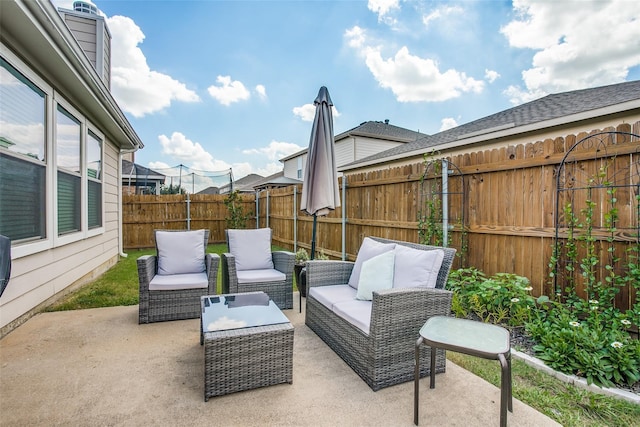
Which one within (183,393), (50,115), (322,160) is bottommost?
(183,393)

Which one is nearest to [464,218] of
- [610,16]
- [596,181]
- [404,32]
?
[596,181]

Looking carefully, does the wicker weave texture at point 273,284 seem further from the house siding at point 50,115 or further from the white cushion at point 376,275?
the house siding at point 50,115

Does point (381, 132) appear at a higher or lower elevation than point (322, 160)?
higher

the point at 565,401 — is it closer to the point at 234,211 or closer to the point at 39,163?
the point at 39,163

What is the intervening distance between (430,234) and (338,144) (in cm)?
1193

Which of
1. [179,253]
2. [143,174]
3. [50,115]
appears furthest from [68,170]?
[143,174]

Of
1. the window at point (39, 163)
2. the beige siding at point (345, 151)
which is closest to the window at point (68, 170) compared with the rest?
the window at point (39, 163)

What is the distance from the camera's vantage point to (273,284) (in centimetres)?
384

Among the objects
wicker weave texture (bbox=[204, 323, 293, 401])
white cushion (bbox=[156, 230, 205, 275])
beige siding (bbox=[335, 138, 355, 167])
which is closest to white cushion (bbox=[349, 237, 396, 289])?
wicker weave texture (bbox=[204, 323, 293, 401])

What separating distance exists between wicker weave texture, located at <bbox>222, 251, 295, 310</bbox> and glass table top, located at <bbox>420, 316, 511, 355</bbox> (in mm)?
2178

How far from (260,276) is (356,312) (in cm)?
167

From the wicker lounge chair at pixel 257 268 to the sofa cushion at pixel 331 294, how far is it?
2.58 ft

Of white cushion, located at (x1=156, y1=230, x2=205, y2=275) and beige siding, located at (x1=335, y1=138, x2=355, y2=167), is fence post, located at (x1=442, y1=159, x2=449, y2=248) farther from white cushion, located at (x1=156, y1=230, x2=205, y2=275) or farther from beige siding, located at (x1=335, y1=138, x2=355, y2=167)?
beige siding, located at (x1=335, y1=138, x2=355, y2=167)

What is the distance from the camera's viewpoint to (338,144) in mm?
15492
